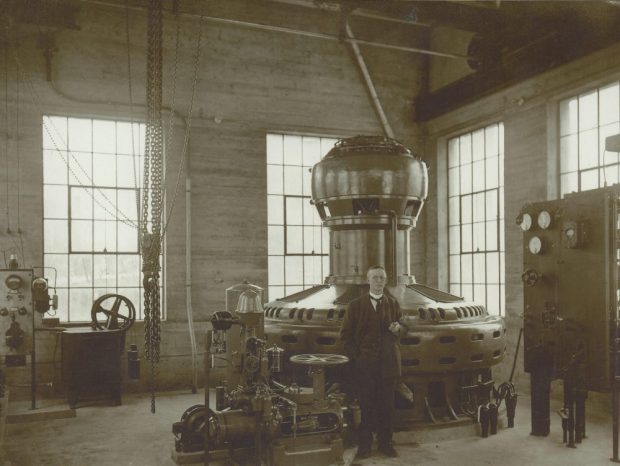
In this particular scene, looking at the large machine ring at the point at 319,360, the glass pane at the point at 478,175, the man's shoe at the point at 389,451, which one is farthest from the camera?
the glass pane at the point at 478,175

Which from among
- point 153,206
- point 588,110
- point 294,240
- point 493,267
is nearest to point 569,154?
point 588,110

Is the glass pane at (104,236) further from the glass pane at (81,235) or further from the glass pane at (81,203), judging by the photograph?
the glass pane at (81,203)

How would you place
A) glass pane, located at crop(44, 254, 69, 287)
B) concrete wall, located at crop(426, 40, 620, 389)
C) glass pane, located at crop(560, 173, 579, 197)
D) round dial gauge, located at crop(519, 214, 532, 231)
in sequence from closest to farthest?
1. round dial gauge, located at crop(519, 214, 532, 231)
2. concrete wall, located at crop(426, 40, 620, 389)
3. glass pane, located at crop(560, 173, 579, 197)
4. glass pane, located at crop(44, 254, 69, 287)

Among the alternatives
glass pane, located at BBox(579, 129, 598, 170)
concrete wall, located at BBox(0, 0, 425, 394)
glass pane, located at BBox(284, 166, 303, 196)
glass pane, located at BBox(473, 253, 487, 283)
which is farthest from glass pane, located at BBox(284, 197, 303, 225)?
glass pane, located at BBox(579, 129, 598, 170)

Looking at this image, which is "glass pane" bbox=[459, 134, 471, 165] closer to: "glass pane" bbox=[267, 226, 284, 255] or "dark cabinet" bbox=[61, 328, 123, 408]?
"glass pane" bbox=[267, 226, 284, 255]

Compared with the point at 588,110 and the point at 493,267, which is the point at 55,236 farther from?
the point at 588,110

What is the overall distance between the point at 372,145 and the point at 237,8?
384 centimetres

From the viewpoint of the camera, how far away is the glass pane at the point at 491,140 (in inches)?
351

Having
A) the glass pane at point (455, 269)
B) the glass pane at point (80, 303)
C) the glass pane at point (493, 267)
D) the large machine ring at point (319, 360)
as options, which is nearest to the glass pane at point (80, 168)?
the glass pane at point (80, 303)

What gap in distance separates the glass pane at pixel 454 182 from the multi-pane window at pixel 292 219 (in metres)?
1.96

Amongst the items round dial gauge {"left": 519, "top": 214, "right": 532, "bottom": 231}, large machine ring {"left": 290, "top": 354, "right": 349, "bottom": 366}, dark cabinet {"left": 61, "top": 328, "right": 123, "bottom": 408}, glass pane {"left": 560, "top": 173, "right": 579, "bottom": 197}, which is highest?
glass pane {"left": 560, "top": 173, "right": 579, "bottom": 197}

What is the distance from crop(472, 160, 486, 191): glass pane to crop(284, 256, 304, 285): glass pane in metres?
2.78

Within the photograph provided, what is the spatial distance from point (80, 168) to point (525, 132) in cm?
577

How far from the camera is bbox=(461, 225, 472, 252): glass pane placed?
945cm
